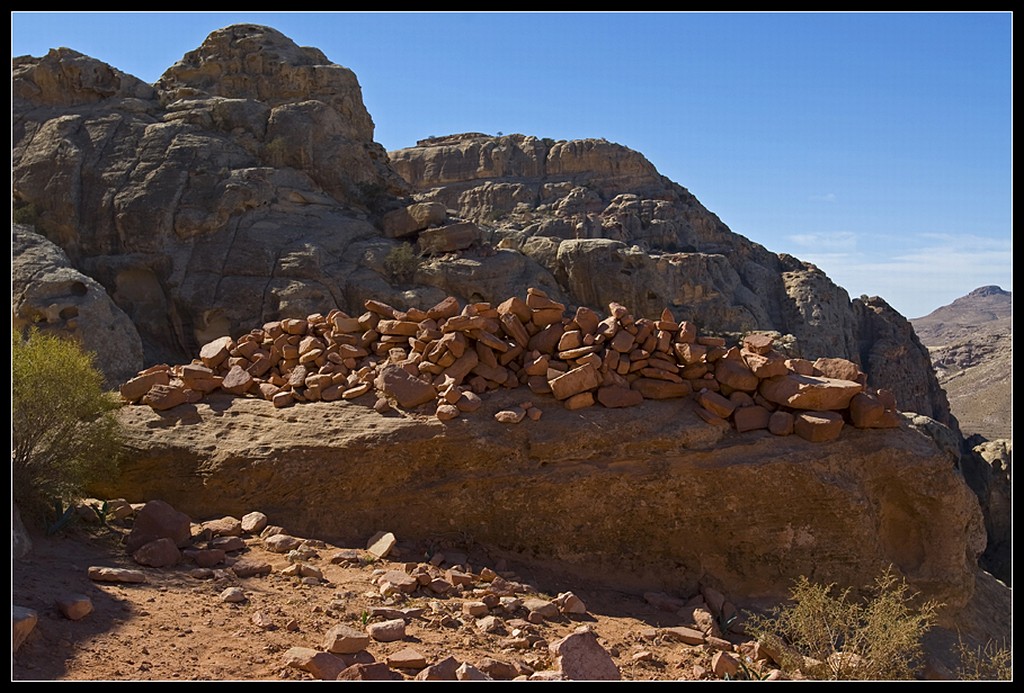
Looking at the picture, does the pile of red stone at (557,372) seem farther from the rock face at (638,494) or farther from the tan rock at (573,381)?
the rock face at (638,494)

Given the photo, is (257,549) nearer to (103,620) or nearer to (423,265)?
(103,620)

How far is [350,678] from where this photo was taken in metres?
3.94

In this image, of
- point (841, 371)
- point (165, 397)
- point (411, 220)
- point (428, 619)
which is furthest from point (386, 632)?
point (411, 220)

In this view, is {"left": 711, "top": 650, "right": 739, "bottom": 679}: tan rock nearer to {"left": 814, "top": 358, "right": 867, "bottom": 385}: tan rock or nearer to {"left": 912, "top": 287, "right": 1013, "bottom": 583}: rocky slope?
{"left": 912, "top": 287, "right": 1013, "bottom": 583}: rocky slope

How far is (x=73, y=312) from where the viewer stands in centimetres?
1391

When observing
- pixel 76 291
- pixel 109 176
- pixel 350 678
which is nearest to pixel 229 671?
pixel 350 678

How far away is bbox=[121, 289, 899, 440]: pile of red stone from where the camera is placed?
22.1 feet

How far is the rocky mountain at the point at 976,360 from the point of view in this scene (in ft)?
130

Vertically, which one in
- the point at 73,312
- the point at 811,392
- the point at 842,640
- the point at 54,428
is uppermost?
the point at 73,312

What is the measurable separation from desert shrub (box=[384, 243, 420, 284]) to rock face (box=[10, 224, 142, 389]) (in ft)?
18.5

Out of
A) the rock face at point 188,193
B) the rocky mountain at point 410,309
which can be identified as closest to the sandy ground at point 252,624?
the rocky mountain at point 410,309

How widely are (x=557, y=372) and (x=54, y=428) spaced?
4147 mm

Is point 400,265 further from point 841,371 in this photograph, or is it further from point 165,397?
point 841,371
